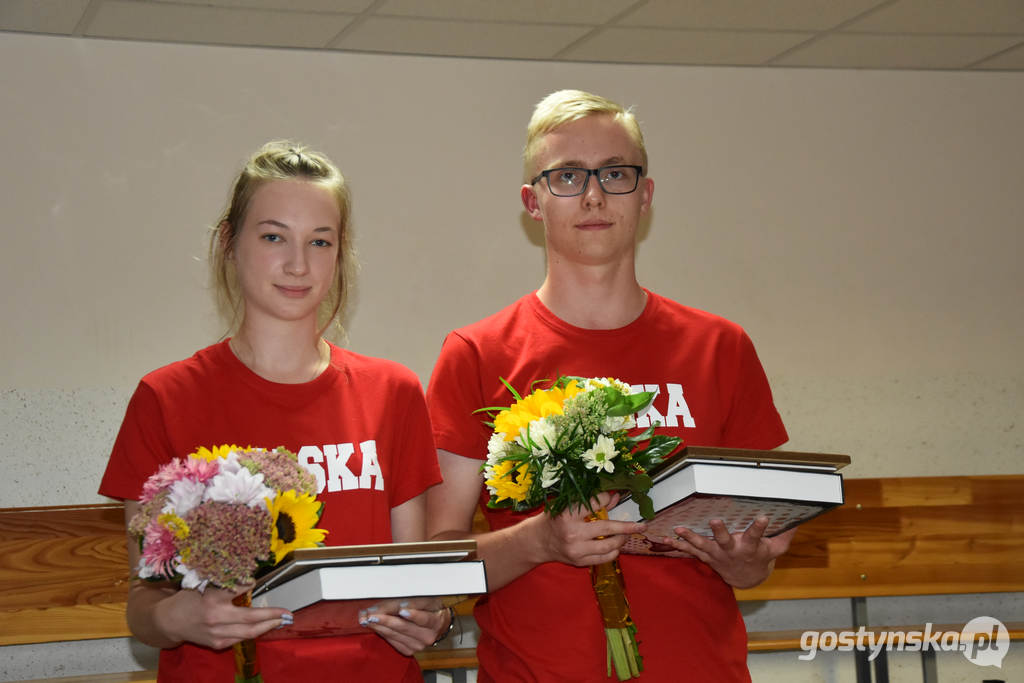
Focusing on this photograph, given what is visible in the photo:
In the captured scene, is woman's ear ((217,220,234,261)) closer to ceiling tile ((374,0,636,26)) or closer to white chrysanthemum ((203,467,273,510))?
white chrysanthemum ((203,467,273,510))

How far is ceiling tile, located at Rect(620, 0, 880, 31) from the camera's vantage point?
15.8ft

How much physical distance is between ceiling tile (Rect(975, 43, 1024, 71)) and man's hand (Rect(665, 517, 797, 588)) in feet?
14.4

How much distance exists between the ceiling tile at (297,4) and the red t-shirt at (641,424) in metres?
2.49

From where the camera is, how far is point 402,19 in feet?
16.1

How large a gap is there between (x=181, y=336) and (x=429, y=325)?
121 cm

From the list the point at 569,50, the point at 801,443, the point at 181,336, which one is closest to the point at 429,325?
the point at 181,336

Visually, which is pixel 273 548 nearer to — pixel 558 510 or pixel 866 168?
pixel 558 510

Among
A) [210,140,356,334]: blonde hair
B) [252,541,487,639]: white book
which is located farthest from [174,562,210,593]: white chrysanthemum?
[210,140,356,334]: blonde hair

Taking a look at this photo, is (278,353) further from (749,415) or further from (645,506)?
(749,415)

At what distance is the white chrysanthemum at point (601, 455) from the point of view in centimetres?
210

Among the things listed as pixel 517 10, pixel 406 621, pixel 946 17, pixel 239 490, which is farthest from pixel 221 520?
pixel 946 17

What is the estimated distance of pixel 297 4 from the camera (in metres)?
4.62

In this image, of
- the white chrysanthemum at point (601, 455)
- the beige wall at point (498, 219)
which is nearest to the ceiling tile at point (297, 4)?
the beige wall at point (498, 219)

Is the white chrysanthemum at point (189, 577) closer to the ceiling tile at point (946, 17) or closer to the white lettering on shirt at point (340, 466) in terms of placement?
the white lettering on shirt at point (340, 466)
